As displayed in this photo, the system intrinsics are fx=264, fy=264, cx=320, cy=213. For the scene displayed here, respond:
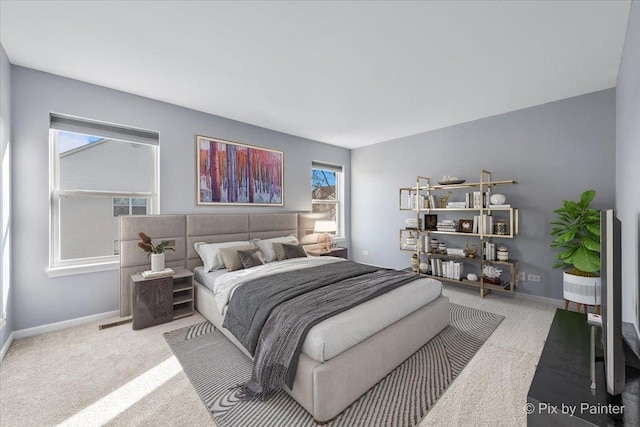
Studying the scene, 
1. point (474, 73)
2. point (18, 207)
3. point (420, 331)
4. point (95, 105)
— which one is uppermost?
point (474, 73)

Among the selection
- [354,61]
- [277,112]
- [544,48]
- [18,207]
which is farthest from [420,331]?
[18,207]

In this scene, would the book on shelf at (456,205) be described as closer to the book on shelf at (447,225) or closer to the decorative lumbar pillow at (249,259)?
the book on shelf at (447,225)

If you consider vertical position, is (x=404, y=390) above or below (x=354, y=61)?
below

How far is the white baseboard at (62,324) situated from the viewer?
267 cm

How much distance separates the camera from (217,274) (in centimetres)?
320

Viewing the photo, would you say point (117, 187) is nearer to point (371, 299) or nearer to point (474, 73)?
point (371, 299)

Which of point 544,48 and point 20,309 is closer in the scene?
point 544,48

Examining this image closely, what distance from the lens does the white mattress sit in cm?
171

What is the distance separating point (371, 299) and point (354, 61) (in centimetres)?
224

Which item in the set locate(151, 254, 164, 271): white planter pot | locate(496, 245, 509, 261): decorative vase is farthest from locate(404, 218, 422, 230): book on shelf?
locate(151, 254, 164, 271): white planter pot

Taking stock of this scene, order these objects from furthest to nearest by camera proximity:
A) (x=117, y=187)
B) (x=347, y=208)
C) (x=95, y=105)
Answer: (x=347, y=208) < (x=117, y=187) < (x=95, y=105)

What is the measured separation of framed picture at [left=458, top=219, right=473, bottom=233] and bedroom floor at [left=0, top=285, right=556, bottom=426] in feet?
5.08

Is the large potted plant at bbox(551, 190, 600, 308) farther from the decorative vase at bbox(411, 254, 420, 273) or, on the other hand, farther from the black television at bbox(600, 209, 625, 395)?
the black television at bbox(600, 209, 625, 395)

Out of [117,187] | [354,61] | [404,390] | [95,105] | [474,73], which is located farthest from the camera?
[117,187]
